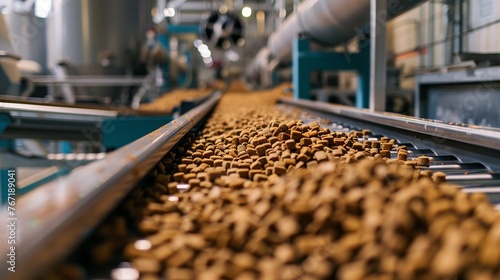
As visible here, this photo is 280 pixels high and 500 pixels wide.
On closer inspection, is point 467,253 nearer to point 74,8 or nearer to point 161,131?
point 161,131

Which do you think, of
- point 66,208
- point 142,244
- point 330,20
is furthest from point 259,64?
point 66,208

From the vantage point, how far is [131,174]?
1.07m

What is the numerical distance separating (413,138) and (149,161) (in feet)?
4.07

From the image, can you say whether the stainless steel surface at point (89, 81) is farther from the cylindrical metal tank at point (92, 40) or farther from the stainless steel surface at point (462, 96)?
the stainless steel surface at point (462, 96)

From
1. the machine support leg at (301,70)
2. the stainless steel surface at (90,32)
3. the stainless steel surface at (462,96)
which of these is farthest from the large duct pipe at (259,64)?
the stainless steel surface at (462,96)

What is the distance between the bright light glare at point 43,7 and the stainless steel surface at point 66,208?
5.22 metres

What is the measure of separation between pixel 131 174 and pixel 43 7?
5.47 m

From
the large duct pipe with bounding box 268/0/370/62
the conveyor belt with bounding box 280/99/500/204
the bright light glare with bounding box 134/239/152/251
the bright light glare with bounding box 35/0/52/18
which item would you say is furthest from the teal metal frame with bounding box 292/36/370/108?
the bright light glare with bounding box 134/239/152/251

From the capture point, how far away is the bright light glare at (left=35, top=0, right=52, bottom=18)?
5586 mm

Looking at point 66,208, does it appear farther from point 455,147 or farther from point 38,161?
point 38,161

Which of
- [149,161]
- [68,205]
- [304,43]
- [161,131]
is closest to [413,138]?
[161,131]

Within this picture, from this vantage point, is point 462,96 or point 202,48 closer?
point 462,96

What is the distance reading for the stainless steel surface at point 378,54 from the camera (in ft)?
9.50

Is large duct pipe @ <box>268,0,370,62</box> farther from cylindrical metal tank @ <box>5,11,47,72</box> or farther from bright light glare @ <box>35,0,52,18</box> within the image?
cylindrical metal tank @ <box>5,11,47,72</box>
